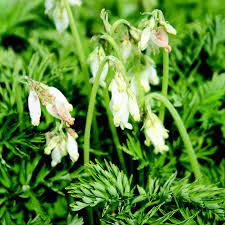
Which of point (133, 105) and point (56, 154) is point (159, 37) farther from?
point (56, 154)

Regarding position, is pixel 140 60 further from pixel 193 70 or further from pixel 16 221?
pixel 16 221

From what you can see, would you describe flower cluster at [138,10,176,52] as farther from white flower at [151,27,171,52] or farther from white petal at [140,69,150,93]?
white petal at [140,69,150,93]

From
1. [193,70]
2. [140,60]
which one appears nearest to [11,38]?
[193,70]

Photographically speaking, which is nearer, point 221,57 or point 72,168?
point 72,168

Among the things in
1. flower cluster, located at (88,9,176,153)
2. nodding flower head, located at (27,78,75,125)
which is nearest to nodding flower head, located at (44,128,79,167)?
nodding flower head, located at (27,78,75,125)

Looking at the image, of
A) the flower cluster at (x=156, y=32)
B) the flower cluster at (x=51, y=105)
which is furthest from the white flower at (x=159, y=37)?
the flower cluster at (x=51, y=105)

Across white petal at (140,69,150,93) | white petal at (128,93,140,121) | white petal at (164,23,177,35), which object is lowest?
white petal at (128,93,140,121)

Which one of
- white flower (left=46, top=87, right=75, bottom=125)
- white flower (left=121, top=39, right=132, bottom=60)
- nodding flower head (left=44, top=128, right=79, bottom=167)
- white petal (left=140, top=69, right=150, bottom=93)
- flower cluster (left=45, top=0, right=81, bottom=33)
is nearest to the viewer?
white flower (left=46, top=87, right=75, bottom=125)
